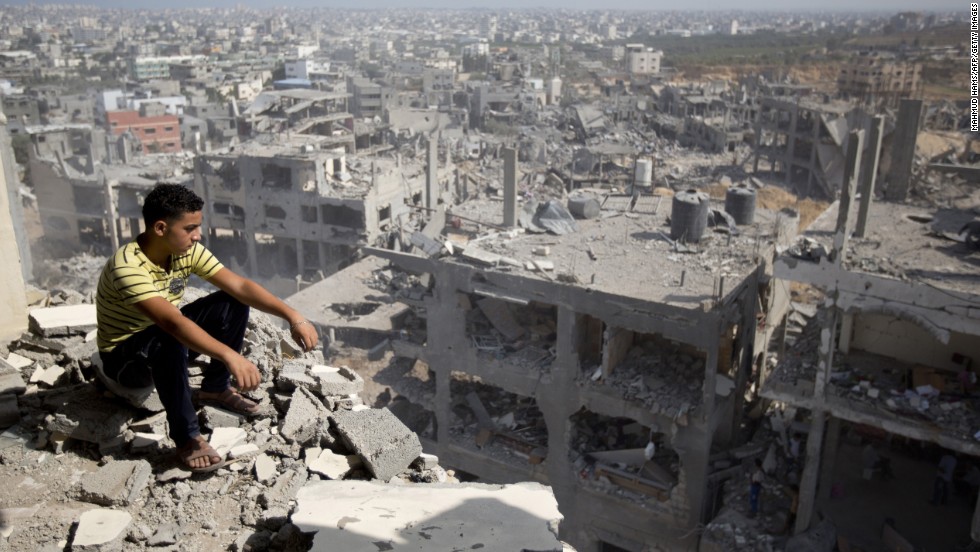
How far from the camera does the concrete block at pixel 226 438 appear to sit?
4.29 meters

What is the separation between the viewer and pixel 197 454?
4059mm

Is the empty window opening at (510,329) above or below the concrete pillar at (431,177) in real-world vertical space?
below

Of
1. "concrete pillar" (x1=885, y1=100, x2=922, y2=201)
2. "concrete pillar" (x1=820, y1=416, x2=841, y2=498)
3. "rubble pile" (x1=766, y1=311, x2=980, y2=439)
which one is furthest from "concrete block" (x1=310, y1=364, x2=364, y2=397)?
"concrete pillar" (x1=885, y1=100, x2=922, y2=201)

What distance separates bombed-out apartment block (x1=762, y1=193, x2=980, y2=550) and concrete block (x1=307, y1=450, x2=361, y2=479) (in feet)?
30.4

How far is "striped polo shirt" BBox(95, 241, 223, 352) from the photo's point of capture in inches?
154

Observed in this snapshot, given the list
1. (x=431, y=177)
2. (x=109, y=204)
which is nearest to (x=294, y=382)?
(x=431, y=177)

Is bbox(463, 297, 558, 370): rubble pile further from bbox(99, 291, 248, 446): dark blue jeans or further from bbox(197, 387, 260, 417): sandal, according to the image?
bbox(99, 291, 248, 446): dark blue jeans

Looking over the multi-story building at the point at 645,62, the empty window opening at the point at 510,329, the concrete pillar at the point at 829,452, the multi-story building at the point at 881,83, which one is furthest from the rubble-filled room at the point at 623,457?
the multi-story building at the point at 645,62

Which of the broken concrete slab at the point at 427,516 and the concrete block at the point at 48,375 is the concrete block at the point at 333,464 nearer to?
the broken concrete slab at the point at 427,516

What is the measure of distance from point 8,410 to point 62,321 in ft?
3.35

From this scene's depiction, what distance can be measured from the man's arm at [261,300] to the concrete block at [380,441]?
585 millimetres

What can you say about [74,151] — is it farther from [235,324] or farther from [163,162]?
[235,324]

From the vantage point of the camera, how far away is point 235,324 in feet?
14.4

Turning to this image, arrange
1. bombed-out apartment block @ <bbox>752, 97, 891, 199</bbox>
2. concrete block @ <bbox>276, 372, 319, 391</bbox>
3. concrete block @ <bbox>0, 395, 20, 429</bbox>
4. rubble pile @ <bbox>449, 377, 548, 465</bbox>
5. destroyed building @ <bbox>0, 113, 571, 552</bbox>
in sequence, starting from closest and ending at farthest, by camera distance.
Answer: destroyed building @ <bbox>0, 113, 571, 552</bbox> → concrete block @ <bbox>0, 395, 20, 429</bbox> → concrete block @ <bbox>276, 372, 319, 391</bbox> → rubble pile @ <bbox>449, 377, 548, 465</bbox> → bombed-out apartment block @ <bbox>752, 97, 891, 199</bbox>
